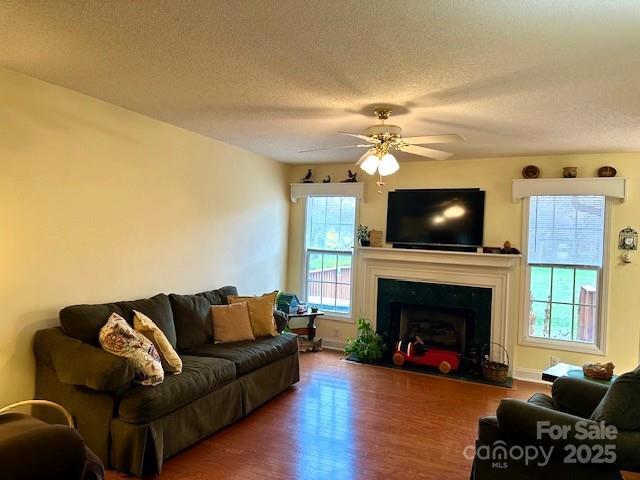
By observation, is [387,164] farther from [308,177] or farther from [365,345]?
[308,177]

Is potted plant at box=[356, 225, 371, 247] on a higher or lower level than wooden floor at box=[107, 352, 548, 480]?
higher

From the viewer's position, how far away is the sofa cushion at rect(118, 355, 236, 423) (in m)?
2.61

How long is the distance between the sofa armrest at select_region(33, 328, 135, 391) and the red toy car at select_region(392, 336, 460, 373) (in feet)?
10.9

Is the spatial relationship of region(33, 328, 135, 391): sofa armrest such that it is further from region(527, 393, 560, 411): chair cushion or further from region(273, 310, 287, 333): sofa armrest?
region(527, 393, 560, 411): chair cushion

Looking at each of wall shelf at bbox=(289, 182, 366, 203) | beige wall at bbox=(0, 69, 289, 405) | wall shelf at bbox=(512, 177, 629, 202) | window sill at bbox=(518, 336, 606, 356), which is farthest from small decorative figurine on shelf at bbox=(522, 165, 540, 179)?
beige wall at bbox=(0, 69, 289, 405)

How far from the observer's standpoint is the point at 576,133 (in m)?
3.77

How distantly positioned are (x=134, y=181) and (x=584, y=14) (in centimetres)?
333

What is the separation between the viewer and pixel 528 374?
4.85 m

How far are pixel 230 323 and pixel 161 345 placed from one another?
3.36 feet

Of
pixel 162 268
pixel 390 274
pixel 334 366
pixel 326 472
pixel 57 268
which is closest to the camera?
pixel 326 472

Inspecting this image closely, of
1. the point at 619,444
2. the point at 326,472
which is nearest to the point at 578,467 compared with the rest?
the point at 619,444

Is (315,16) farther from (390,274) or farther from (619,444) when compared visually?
(390,274)

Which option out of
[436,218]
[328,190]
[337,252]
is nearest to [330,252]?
[337,252]

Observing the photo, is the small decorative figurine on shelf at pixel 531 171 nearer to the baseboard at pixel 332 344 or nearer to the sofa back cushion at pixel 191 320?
the baseboard at pixel 332 344
